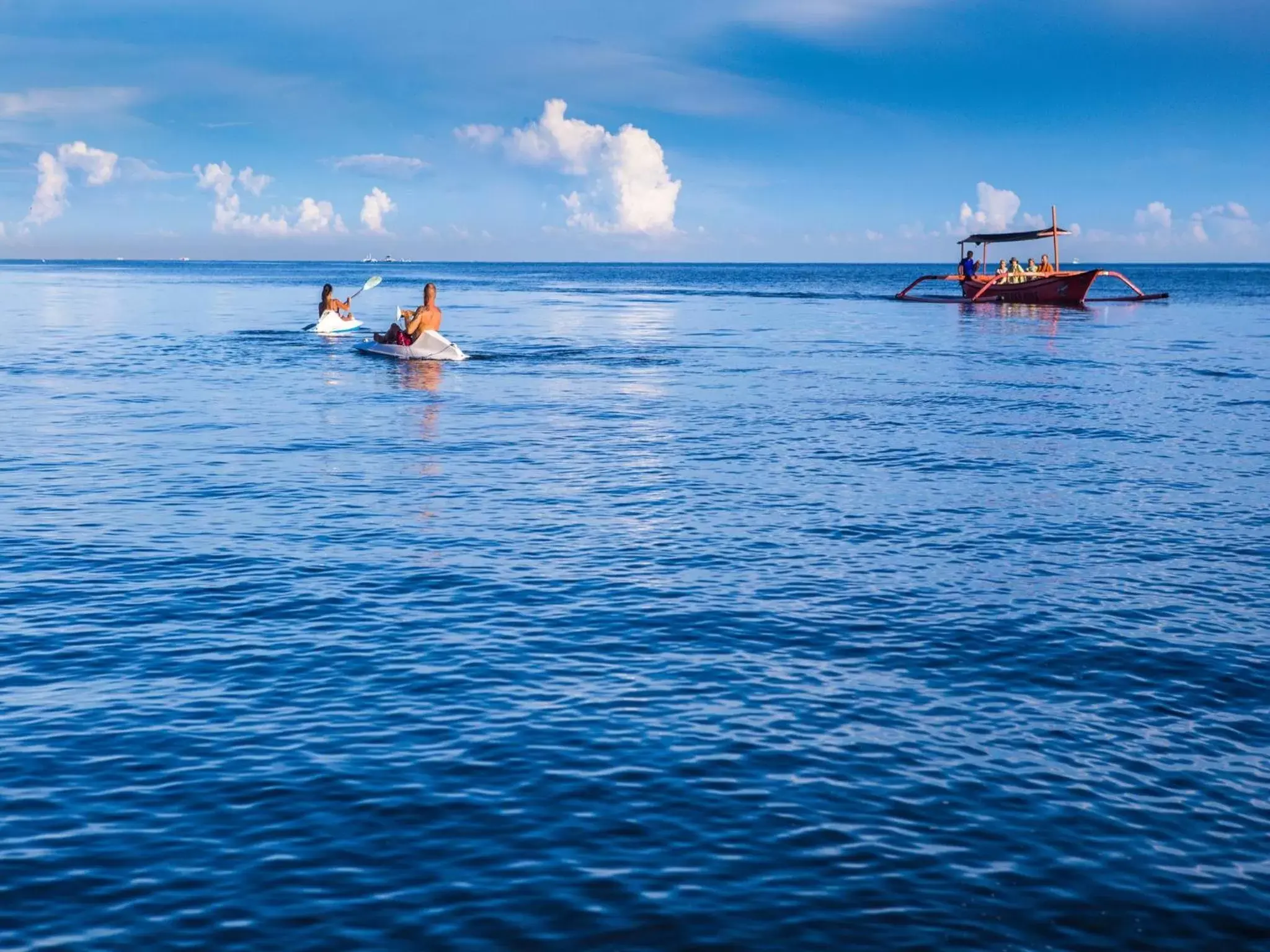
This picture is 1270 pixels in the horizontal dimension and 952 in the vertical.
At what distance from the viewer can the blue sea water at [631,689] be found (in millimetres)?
8234

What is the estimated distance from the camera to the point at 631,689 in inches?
478

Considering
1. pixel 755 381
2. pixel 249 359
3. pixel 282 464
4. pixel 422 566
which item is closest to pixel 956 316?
pixel 755 381

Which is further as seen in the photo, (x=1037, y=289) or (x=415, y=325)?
(x=1037, y=289)

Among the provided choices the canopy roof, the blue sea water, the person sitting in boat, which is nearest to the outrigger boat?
the canopy roof

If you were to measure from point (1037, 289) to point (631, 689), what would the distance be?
83.5 metres

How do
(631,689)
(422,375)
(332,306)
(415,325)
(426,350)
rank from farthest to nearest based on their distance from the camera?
(332,306)
(426,350)
(415,325)
(422,375)
(631,689)

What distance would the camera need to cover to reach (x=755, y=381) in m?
43.8

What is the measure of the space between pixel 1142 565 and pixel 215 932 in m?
13.3

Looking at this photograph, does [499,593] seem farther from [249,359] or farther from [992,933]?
[249,359]

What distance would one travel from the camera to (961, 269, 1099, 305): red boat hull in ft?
285

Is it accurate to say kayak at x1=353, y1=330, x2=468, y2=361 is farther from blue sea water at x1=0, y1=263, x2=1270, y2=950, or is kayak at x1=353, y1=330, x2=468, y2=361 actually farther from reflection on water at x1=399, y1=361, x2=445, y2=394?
blue sea water at x1=0, y1=263, x2=1270, y2=950

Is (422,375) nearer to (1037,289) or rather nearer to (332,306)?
(332,306)

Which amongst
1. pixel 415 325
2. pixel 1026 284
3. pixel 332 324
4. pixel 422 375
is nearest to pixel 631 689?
pixel 422 375

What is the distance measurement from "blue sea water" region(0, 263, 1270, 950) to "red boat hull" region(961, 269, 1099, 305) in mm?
59568
